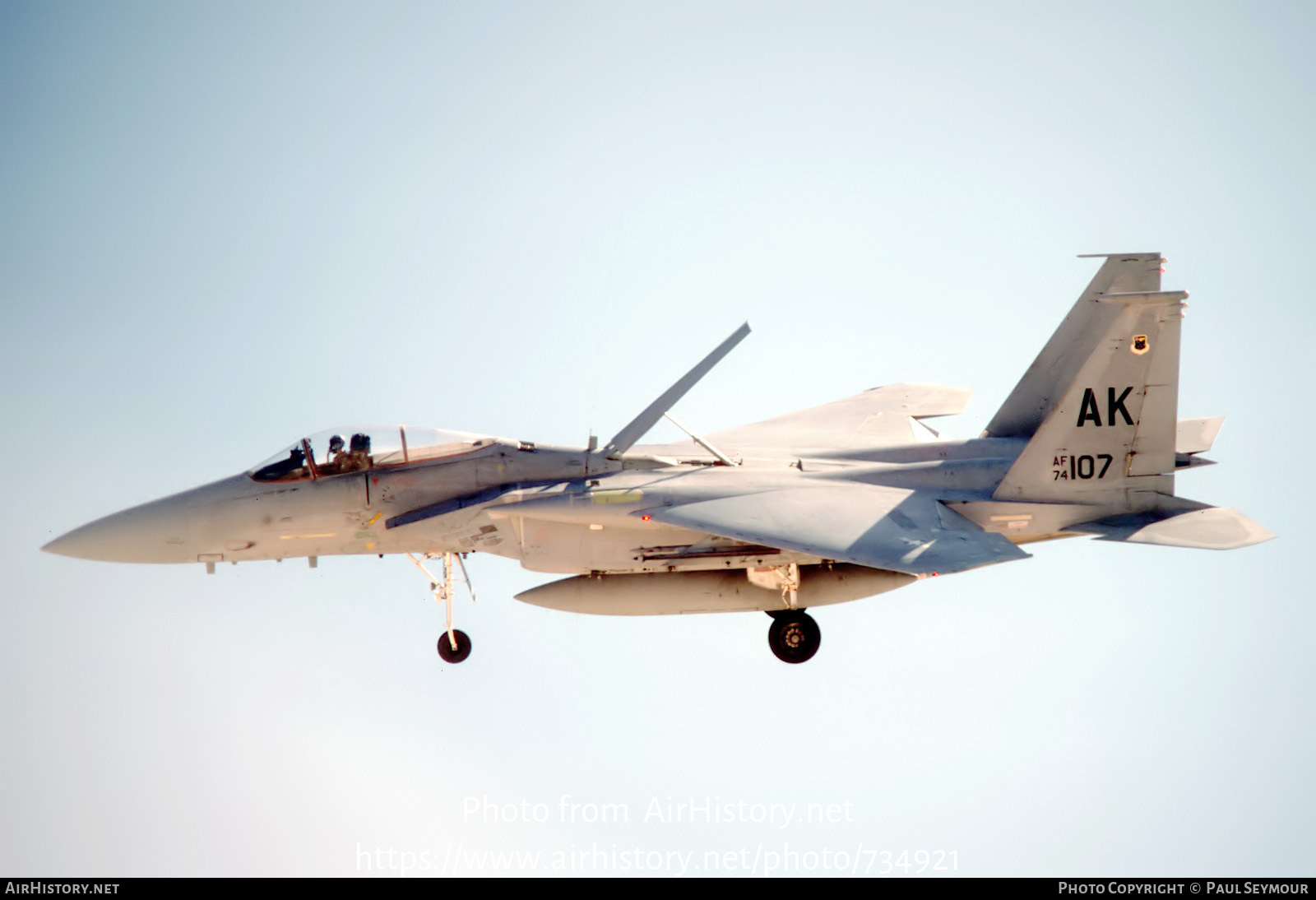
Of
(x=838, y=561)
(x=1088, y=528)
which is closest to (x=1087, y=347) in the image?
(x=1088, y=528)

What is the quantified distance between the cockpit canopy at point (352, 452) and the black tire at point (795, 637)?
4.06 meters

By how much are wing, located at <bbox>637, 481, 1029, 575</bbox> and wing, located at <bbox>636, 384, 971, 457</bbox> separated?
1392 millimetres

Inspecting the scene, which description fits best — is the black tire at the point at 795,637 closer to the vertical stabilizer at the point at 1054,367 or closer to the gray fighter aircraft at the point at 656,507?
the gray fighter aircraft at the point at 656,507

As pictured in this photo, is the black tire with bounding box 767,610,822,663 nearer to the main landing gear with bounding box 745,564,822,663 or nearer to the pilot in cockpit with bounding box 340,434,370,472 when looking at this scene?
the main landing gear with bounding box 745,564,822,663

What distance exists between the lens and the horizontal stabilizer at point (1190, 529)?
54.5 feet

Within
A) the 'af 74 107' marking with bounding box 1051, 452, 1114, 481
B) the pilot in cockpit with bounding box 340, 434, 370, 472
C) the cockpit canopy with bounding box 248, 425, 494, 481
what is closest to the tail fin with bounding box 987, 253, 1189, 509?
the 'af 74 107' marking with bounding box 1051, 452, 1114, 481

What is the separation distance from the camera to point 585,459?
17.3 m

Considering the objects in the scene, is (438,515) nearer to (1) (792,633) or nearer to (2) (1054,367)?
(1) (792,633)

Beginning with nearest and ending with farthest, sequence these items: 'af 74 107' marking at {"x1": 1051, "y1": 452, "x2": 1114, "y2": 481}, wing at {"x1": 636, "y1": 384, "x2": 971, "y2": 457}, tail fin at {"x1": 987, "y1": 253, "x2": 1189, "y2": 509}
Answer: tail fin at {"x1": 987, "y1": 253, "x2": 1189, "y2": 509}
'af 74 107' marking at {"x1": 1051, "y1": 452, "x2": 1114, "y2": 481}
wing at {"x1": 636, "y1": 384, "x2": 971, "y2": 457}

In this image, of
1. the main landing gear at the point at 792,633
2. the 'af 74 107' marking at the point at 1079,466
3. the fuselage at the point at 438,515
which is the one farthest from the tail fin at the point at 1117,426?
the fuselage at the point at 438,515

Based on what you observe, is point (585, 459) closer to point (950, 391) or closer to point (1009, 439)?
point (1009, 439)

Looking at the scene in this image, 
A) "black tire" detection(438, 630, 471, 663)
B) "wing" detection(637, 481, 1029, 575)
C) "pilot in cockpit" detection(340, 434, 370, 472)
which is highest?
"pilot in cockpit" detection(340, 434, 370, 472)

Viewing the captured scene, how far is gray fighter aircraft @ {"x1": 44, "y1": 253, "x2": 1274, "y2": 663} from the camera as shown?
16828 millimetres

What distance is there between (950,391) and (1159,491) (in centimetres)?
561
